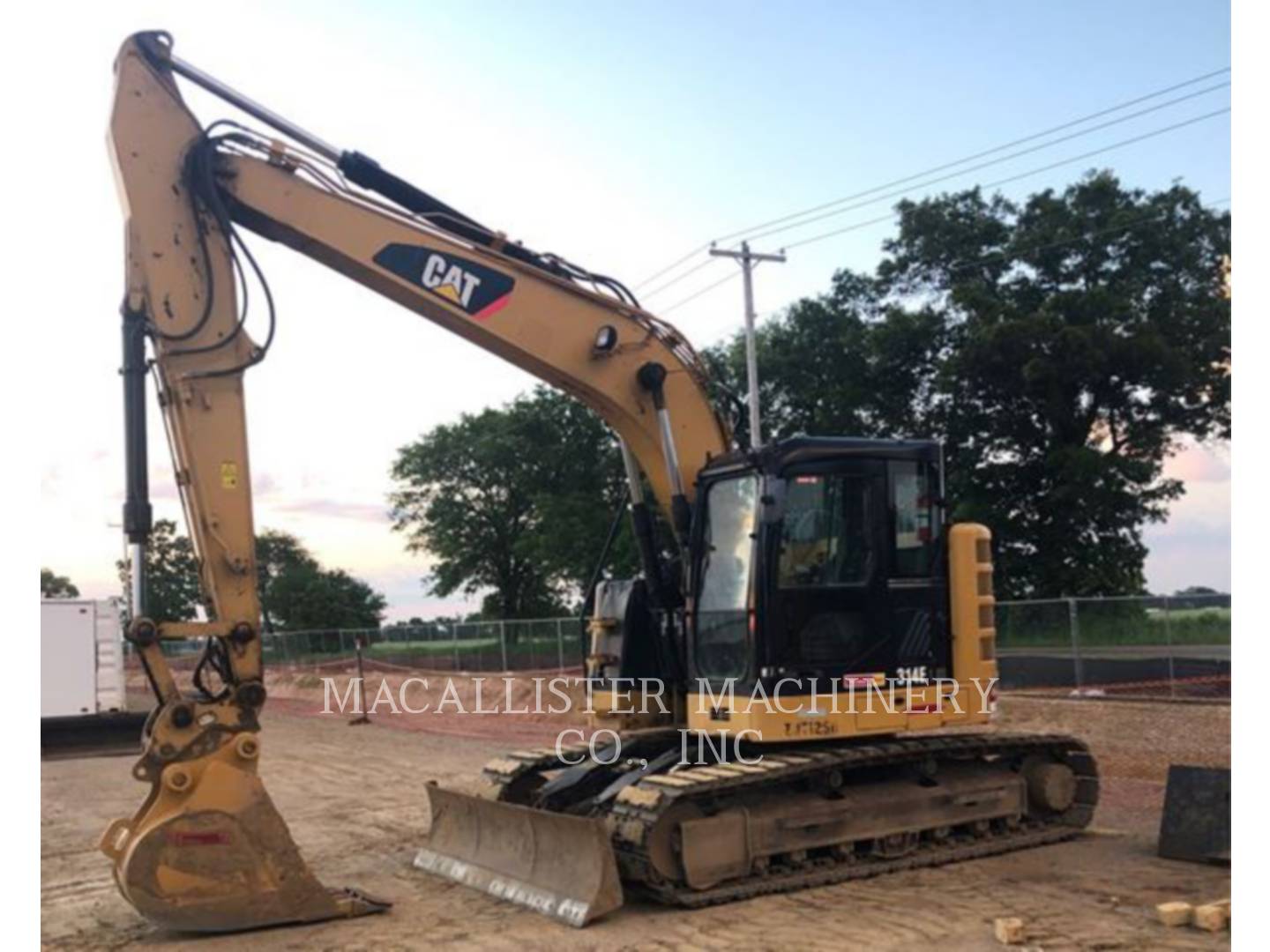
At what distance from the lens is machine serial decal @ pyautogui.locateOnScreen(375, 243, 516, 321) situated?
822 cm

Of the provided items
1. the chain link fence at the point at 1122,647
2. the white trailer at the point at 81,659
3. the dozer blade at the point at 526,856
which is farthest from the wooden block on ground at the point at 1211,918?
the white trailer at the point at 81,659

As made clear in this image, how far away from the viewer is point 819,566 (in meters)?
8.40

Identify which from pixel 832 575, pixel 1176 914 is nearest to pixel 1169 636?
pixel 832 575

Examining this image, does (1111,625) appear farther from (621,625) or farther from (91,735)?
(91,735)

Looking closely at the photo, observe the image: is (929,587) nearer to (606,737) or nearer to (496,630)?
(606,737)

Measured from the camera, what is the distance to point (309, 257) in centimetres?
822

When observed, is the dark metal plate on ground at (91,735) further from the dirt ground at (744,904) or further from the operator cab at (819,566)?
the operator cab at (819,566)

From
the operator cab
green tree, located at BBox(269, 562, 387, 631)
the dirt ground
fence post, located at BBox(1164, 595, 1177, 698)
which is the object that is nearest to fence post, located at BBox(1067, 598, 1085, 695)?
fence post, located at BBox(1164, 595, 1177, 698)

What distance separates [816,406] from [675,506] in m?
25.8

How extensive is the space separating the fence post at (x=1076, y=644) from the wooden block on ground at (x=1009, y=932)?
30.0ft

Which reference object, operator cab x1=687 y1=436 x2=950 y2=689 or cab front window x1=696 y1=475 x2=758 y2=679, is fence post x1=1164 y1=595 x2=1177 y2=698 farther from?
cab front window x1=696 y1=475 x2=758 y2=679

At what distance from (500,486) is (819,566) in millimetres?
41809

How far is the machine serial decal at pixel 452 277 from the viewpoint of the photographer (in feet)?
27.0

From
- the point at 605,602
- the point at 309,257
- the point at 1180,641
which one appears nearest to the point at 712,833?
the point at 605,602
